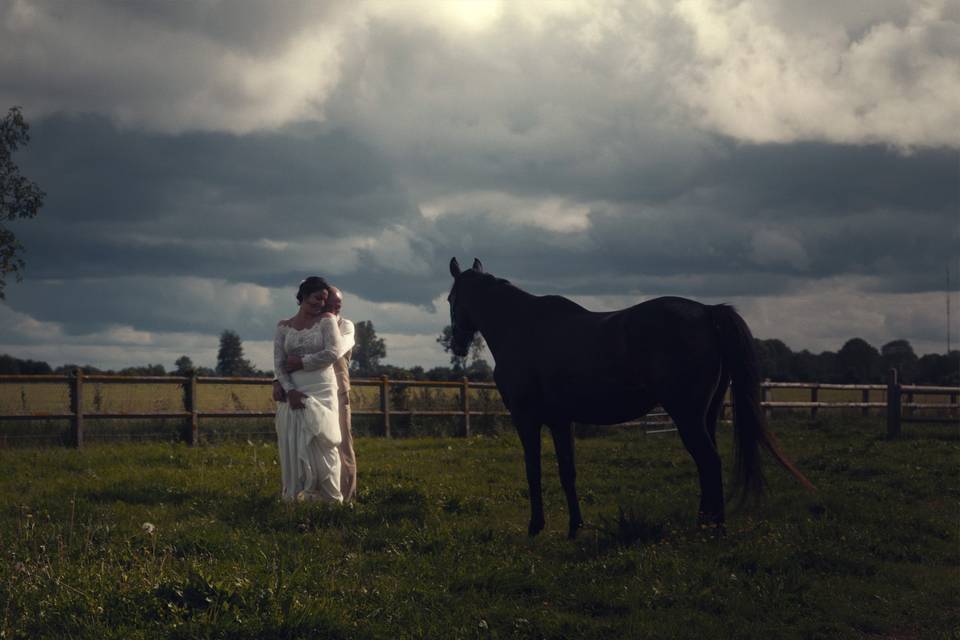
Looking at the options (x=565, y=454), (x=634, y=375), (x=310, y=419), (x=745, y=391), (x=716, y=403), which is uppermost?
(x=634, y=375)

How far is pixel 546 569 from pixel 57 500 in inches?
234

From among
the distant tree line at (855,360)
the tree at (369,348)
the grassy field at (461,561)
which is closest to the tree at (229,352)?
the tree at (369,348)

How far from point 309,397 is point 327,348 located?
0.53 meters

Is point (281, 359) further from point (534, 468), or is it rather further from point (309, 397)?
point (534, 468)

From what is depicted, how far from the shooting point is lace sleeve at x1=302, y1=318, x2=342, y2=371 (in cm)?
904

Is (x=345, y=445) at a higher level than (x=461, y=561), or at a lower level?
higher

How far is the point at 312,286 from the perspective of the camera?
9109mm

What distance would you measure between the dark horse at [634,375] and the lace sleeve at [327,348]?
5.32ft

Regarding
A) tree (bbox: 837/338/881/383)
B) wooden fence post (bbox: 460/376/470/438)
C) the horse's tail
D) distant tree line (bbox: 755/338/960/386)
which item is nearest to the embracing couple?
the horse's tail

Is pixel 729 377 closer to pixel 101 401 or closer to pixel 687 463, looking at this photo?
pixel 687 463

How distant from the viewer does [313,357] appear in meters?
9.02

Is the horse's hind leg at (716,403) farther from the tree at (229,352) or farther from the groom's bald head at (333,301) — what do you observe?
the tree at (229,352)

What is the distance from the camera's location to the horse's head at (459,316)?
30.2ft

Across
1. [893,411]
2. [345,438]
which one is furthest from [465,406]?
[345,438]
